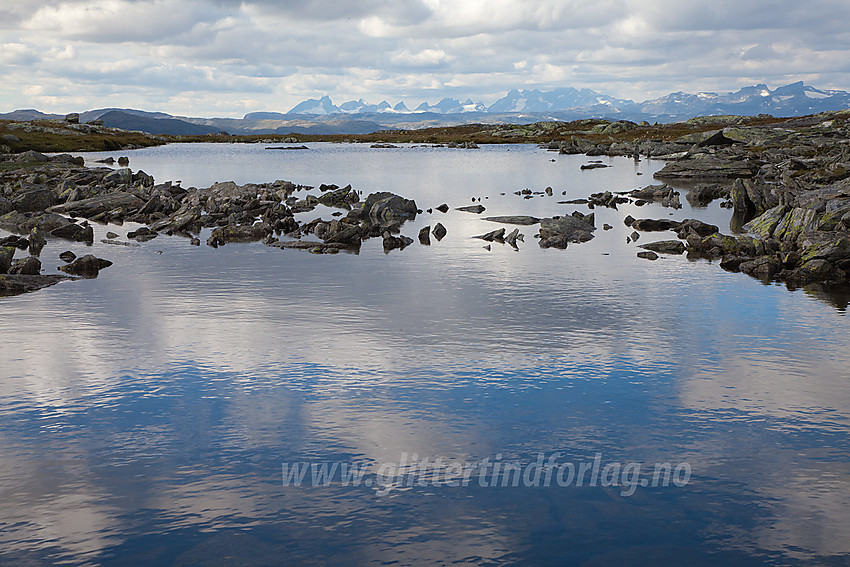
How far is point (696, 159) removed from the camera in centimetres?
12950

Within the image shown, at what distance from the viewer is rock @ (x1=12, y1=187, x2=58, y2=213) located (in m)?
73.5

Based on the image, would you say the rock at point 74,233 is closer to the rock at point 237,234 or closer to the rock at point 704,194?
the rock at point 237,234

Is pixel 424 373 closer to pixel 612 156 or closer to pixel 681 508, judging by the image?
pixel 681 508

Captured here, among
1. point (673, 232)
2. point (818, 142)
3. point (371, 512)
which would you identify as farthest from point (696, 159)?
point (371, 512)

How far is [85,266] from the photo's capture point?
46.7 m

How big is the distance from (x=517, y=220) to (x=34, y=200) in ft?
162

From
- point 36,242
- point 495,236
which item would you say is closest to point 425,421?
point 495,236

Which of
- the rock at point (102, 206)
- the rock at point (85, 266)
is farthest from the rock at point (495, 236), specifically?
the rock at point (102, 206)

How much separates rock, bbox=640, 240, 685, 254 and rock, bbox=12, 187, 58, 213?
59670mm

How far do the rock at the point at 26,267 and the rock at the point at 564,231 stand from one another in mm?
34424

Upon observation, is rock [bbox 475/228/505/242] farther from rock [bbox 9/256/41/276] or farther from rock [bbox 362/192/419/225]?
Result: rock [bbox 9/256/41/276]

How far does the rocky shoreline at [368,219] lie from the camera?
46312 mm

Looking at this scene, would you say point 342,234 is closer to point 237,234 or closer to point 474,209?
point 237,234

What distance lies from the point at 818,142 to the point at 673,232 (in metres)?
111
